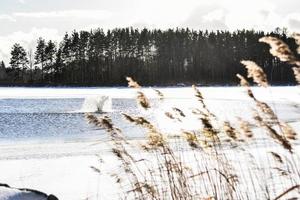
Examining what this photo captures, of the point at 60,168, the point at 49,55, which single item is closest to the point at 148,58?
the point at 49,55

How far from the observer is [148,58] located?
117m

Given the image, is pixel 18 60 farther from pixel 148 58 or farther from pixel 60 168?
pixel 60 168

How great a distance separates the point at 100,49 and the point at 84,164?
351 feet

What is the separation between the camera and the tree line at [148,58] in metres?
107

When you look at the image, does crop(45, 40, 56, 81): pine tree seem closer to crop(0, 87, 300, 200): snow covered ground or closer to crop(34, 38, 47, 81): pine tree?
crop(34, 38, 47, 81): pine tree

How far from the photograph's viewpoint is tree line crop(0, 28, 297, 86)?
350ft

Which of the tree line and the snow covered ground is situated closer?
the snow covered ground

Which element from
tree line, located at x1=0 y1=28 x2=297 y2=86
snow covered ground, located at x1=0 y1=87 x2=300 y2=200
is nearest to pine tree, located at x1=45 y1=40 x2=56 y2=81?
tree line, located at x1=0 y1=28 x2=297 y2=86

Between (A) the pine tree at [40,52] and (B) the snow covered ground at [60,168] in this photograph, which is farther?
(A) the pine tree at [40,52]

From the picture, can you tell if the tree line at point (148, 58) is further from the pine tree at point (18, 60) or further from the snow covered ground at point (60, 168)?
the snow covered ground at point (60, 168)

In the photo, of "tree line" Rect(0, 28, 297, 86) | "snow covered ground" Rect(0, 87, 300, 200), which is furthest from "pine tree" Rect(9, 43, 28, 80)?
"snow covered ground" Rect(0, 87, 300, 200)

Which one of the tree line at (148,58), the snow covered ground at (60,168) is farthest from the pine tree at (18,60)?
the snow covered ground at (60,168)

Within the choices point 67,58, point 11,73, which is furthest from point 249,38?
point 11,73

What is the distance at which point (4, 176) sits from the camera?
876cm
